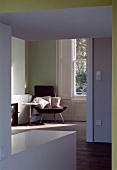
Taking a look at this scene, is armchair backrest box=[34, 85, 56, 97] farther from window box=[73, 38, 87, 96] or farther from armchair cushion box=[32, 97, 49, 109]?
window box=[73, 38, 87, 96]

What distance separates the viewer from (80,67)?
11117 mm

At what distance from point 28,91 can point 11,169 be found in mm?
8463

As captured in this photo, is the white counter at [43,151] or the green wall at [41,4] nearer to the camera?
the green wall at [41,4]

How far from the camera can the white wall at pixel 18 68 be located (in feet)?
34.0

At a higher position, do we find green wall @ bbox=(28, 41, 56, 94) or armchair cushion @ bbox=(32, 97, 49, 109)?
green wall @ bbox=(28, 41, 56, 94)

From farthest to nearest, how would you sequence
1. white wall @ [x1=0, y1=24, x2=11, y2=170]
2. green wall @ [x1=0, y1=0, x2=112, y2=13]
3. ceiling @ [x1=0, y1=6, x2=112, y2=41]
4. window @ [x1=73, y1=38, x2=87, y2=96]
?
1. window @ [x1=73, y1=38, x2=87, y2=96]
2. white wall @ [x1=0, y1=24, x2=11, y2=170]
3. ceiling @ [x1=0, y1=6, x2=112, y2=41]
4. green wall @ [x1=0, y1=0, x2=112, y2=13]

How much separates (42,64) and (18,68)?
1056mm

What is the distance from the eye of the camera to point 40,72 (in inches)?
446

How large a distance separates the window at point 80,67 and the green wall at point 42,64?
704 mm

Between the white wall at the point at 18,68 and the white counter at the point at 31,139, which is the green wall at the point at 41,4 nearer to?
the white counter at the point at 31,139

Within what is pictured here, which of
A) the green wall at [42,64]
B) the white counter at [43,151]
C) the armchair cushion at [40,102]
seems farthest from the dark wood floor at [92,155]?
the green wall at [42,64]

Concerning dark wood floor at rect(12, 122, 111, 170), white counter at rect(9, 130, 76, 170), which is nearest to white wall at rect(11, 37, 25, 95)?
dark wood floor at rect(12, 122, 111, 170)

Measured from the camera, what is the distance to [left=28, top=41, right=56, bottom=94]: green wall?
1118 centimetres

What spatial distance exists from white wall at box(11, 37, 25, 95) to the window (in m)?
1.68
